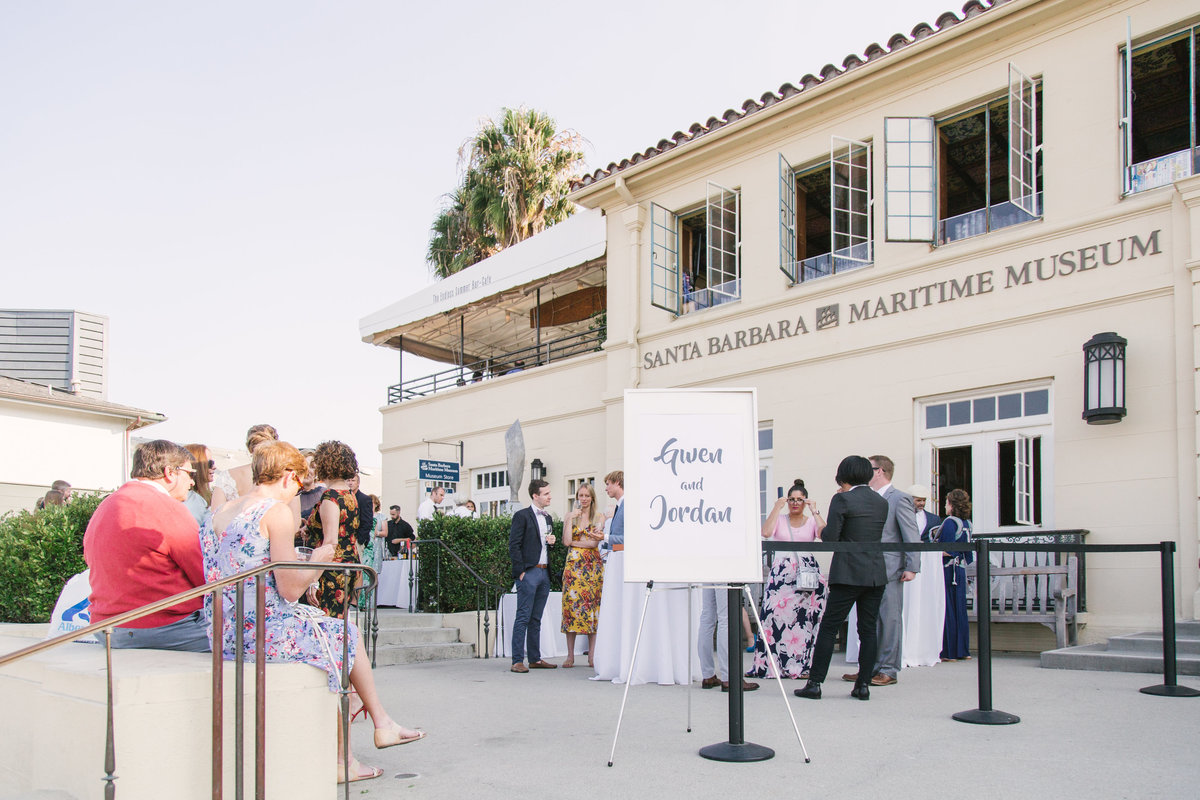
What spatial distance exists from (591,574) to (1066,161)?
6705 millimetres

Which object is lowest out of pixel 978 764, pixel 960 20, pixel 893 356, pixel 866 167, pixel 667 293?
pixel 978 764

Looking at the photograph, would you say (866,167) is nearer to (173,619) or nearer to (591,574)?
(591,574)

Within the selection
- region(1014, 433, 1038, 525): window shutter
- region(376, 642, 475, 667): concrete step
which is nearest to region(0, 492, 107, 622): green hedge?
region(376, 642, 475, 667): concrete step

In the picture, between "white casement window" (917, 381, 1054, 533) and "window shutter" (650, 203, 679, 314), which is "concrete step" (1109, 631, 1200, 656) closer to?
"white casement window" (917, 381, 1054, 533)

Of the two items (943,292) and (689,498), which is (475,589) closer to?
(943,292)

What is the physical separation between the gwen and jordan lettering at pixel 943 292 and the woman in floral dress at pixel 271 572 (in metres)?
8.79

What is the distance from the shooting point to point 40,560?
9.30 metres

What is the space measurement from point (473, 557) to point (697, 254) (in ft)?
20.8

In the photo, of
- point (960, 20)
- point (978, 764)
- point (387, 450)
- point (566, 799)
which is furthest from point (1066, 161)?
point (387, 450)

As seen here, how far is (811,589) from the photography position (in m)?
8.12

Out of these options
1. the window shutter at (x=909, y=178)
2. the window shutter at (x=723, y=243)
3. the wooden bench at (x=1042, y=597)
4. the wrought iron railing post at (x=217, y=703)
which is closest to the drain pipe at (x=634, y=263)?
the window shutter at (x=723, y=243)

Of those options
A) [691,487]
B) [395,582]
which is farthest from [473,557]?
[691,487]

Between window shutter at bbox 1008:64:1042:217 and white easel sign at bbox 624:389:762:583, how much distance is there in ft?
23.3

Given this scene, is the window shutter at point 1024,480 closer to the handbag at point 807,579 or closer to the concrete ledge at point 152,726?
the handbag at point 807,579
